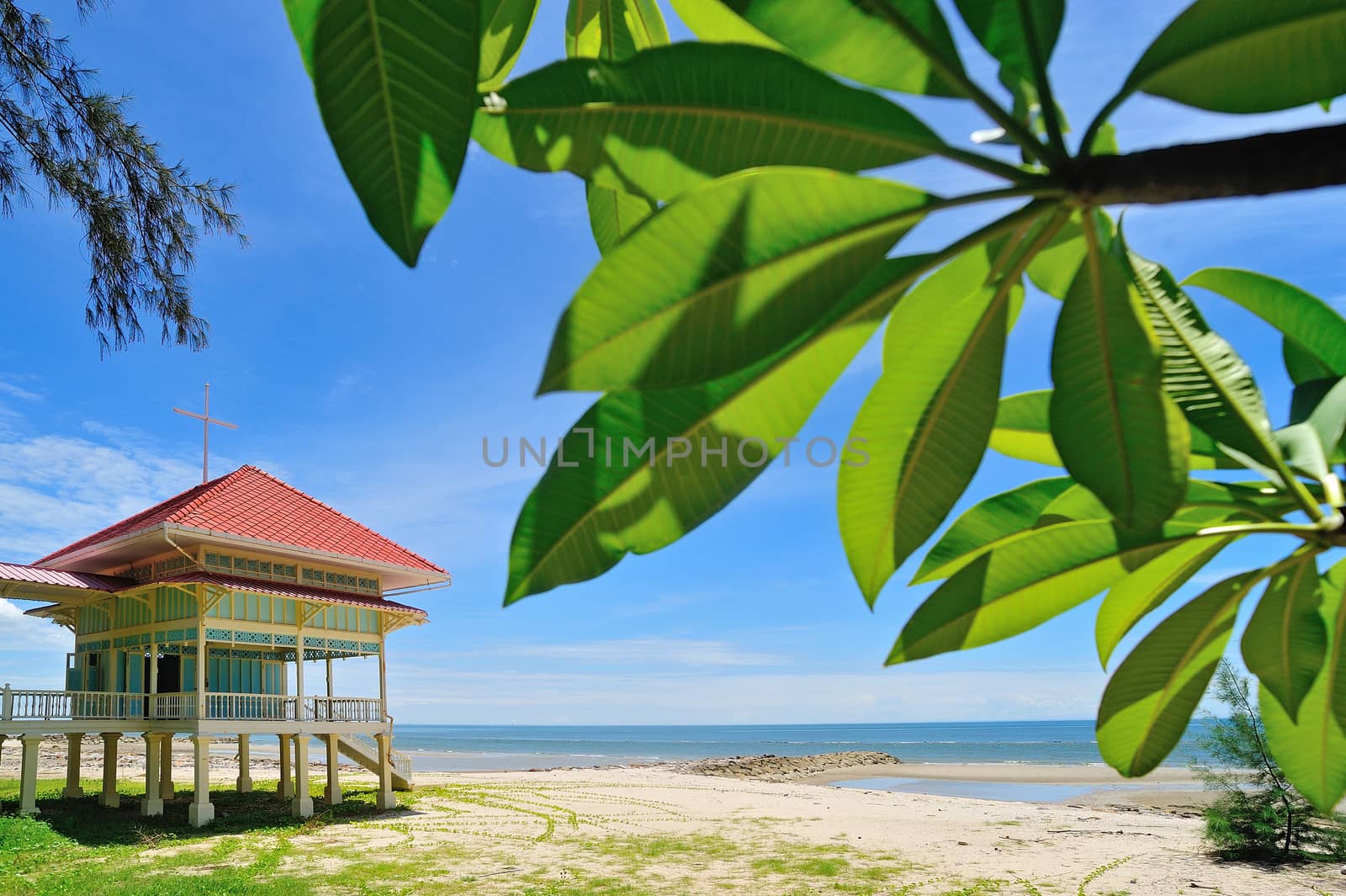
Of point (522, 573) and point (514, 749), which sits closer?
point (522, 573)

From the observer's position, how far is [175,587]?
14.3 metres

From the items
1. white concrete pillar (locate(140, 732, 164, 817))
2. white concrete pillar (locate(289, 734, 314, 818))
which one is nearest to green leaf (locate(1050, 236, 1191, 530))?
white concrete pillar (locate(289, 734, 314, 818))

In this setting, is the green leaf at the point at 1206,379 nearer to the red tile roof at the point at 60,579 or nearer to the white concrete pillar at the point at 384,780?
the red tile roof at the point at 60,579

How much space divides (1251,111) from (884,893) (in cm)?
1110

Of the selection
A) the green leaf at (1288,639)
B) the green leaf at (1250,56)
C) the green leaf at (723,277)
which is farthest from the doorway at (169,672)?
the green leaf at (1250,56)

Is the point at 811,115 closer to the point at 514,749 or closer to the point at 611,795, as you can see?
the point at 611,795

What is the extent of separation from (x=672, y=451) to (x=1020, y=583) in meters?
0.42

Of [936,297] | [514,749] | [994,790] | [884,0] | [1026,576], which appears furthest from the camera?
[514,749]

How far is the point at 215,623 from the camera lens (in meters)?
14.3

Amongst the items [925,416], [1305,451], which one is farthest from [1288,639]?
[925,416]

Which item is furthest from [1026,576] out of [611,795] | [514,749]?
[514,749]

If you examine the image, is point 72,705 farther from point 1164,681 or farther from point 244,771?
point 1164,681

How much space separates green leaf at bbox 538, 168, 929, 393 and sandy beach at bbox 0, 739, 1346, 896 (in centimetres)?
1092

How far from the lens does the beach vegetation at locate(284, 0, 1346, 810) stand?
1.60 ft
